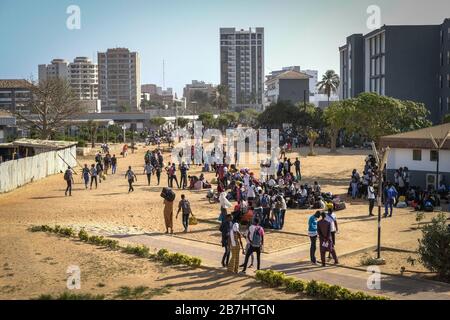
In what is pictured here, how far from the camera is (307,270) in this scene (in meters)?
15.1

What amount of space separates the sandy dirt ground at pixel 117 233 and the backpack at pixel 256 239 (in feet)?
3.16

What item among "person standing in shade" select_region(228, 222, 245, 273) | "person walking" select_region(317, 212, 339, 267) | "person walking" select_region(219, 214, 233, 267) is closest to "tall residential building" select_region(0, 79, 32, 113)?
"person walking" select_region(219, 214, 233, 267)

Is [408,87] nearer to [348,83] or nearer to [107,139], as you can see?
[348,83]

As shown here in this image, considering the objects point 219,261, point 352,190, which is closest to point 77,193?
point 352,190

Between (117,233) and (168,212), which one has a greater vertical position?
(168,212)

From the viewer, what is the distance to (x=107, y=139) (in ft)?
254

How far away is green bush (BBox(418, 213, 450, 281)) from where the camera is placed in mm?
14164

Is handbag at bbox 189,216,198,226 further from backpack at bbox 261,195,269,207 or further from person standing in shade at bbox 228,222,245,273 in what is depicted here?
person standing in shade at bbox 228,222,245,273

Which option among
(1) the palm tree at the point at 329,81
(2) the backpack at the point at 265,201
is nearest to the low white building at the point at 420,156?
(2) the backpack at the point at 265,201

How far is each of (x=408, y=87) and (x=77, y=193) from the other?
49.2m

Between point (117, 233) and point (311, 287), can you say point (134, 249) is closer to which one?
point (117, 233)

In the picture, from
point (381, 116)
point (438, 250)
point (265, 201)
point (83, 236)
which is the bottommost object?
point (83, 236)

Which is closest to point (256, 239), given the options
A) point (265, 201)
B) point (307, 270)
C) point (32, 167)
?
point (307, 270)

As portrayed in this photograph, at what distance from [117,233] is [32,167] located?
1851cm
